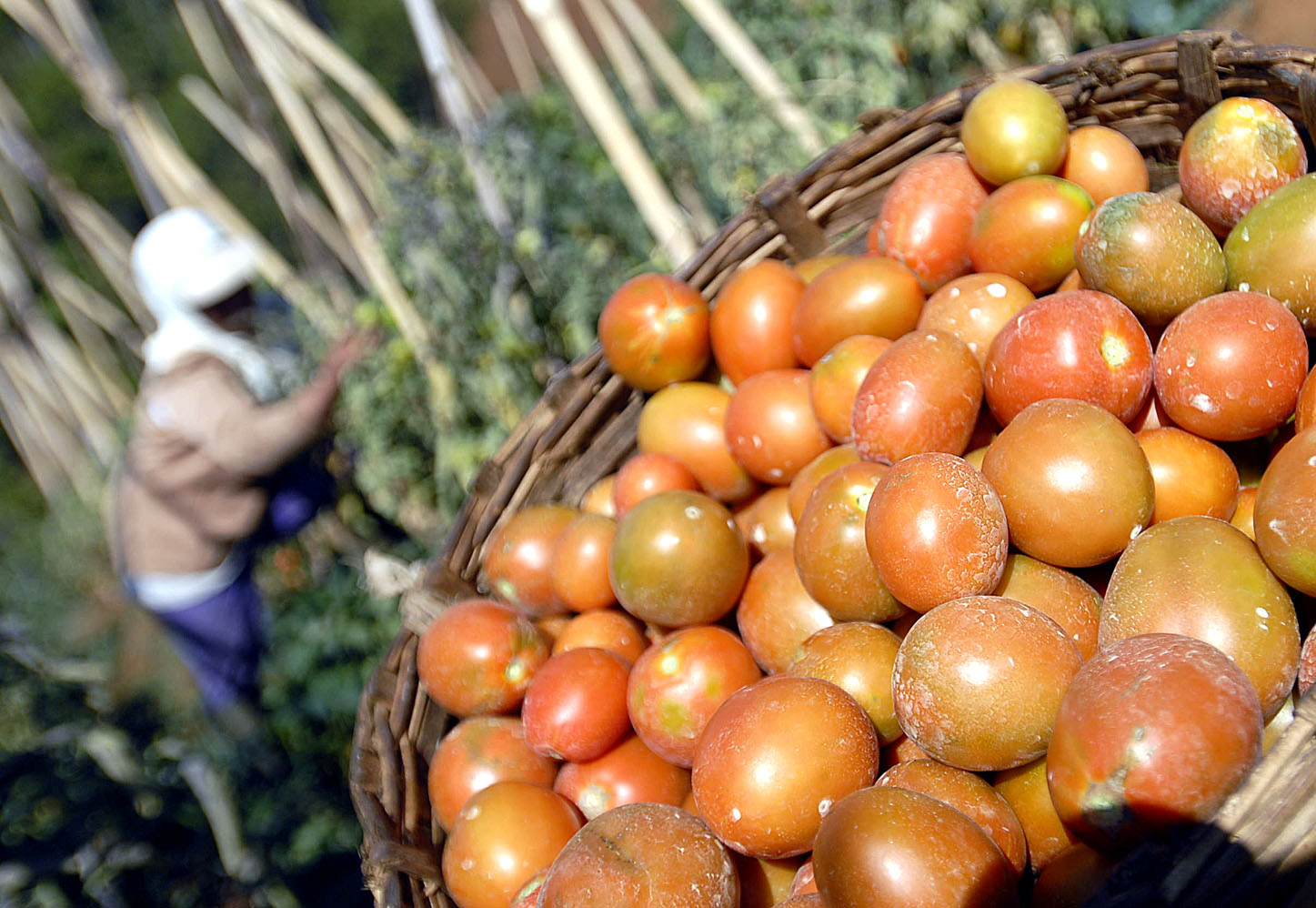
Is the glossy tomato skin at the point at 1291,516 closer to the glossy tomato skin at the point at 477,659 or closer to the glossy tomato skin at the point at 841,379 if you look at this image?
the glossy tomato skin at the point at 841,379

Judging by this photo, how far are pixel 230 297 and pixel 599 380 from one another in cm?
217

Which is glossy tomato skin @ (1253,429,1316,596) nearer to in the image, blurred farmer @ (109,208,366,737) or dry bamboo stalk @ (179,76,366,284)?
blurred farmer @ (109,208,366,737)

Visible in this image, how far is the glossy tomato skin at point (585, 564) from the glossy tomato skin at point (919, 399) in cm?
54

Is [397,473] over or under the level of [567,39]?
under

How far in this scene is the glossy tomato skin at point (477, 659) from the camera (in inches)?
61.3

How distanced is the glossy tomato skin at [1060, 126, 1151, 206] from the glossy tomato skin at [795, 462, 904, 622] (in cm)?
74

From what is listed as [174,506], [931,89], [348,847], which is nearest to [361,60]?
[931,89]

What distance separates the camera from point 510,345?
342 centimetres

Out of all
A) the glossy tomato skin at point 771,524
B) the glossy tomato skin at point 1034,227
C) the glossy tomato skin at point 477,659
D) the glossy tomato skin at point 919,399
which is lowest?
the glossy tomato skin at point 771,524

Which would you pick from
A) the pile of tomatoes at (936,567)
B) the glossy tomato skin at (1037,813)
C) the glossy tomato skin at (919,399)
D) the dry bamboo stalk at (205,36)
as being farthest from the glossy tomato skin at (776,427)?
the dry bamboo stalk at (205,36)

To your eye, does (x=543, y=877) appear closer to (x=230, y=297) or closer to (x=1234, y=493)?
(x=1234, y=493)

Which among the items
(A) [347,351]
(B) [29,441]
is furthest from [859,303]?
(B) [29,441]

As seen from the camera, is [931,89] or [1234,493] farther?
[931,89]

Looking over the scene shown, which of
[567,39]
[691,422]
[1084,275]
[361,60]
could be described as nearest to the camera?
[1084,275]
